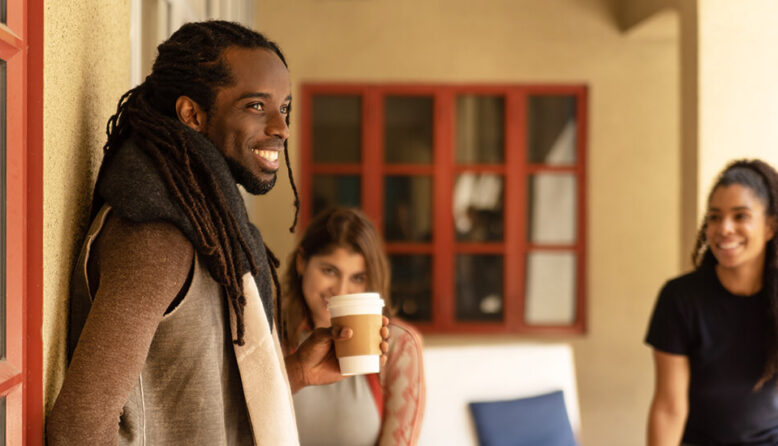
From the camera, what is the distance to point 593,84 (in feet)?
16.9

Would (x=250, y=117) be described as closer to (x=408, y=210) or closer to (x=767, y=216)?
(x=767, y=216)

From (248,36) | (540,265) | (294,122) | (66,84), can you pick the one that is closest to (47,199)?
(66,84)

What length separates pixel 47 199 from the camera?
1121 mm

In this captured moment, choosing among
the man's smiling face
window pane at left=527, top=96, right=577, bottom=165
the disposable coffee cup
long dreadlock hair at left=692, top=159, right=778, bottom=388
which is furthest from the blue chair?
window pane at left=527, top=96, right=577, bottom=165

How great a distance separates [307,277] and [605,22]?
3.35 meters

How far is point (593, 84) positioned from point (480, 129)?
72 centimetres

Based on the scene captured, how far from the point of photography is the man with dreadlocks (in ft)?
3.33

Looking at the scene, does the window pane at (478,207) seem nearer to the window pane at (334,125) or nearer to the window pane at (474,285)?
the window pane at (474,285)

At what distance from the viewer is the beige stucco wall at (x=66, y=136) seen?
113cm

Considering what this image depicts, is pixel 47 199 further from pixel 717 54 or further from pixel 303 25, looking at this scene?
pixel 303 25

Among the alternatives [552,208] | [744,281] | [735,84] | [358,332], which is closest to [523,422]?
[744,281]

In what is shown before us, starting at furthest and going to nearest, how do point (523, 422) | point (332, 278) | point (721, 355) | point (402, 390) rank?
point (721, 355)
point (523, 422)
point (332, 278)
point (402, 390)

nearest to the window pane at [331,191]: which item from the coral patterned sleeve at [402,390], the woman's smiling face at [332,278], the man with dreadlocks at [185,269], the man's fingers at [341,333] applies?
the woman's smiling face at [332,278]

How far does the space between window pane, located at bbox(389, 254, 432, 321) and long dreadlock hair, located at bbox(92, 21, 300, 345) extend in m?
4.00
